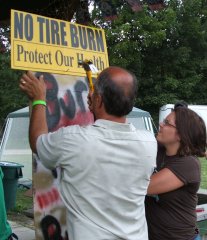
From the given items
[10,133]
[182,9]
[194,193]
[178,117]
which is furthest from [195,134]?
[182,9]

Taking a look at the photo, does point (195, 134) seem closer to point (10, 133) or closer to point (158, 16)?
point (10, 133)

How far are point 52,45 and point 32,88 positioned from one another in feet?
1.83

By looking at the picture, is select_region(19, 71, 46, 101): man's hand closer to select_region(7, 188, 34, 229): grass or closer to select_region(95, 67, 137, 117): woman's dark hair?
select_region(95, 67, 137, 117): woman's dark hair

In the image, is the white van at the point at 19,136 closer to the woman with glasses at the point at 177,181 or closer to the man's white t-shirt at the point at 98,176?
the woman with glasses at the point at 177,181

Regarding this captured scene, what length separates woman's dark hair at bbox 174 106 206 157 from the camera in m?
2.38

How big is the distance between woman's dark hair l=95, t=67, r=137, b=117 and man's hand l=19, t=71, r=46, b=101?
0.38 metres

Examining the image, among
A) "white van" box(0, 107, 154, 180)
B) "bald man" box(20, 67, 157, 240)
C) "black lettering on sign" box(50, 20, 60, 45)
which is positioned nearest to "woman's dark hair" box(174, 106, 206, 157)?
"bald man" box(20, 67, 157, 240)

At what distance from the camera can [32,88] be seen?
7.18 feet

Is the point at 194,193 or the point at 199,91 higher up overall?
the point at 199,91

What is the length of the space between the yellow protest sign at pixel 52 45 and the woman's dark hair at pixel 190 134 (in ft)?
2.58

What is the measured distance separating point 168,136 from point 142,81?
21819mm

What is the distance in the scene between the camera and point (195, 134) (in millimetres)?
2383

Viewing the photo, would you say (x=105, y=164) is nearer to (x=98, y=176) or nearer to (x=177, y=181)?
(x=98, y=176)

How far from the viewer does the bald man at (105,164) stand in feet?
5.82
